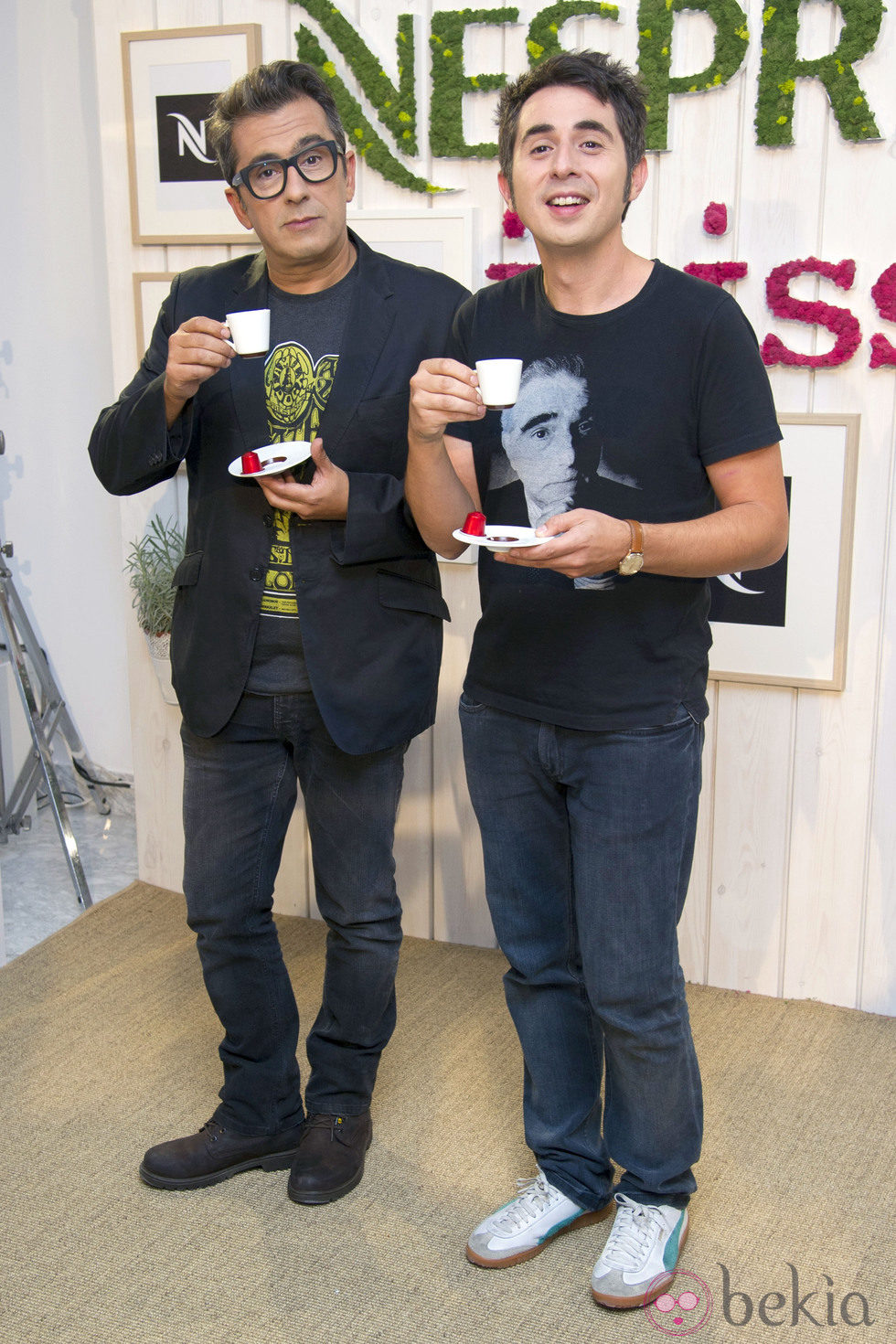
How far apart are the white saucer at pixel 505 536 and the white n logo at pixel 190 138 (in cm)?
172

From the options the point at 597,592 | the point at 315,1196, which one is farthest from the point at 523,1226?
the point at 597,592

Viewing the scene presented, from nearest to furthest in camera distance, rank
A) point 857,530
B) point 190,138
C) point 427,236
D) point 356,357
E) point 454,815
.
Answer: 1. point 356,357
2. point 857,530
3. point 427,236
4. point 190,138
5. point 454,815

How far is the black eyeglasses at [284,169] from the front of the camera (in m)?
1.81

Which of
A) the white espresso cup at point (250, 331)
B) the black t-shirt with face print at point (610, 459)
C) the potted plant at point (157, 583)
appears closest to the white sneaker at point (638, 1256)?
the black t-shirt with face print at point (610, 459)

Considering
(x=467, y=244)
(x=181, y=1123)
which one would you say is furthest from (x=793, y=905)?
(x=467, y=244)

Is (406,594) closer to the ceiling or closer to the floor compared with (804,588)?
closer to the ceiling

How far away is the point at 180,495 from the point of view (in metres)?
3.06

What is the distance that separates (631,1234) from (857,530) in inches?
55.0

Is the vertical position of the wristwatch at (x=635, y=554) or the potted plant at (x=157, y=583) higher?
the wristwatch at (x=635, y=554)

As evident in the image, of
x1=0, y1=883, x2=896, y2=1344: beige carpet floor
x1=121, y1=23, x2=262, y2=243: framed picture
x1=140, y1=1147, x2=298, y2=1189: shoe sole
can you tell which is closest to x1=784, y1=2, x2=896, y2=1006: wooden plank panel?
x1=0, y1=883, x2=896, y2=1344: beige carpet floor

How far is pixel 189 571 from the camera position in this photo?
6.54 feet

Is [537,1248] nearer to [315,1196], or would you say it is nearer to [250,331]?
[315,1196]

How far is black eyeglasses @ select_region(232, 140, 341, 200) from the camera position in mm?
1812

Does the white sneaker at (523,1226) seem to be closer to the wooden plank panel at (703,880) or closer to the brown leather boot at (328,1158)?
the brown leather boot at (328,1158)
